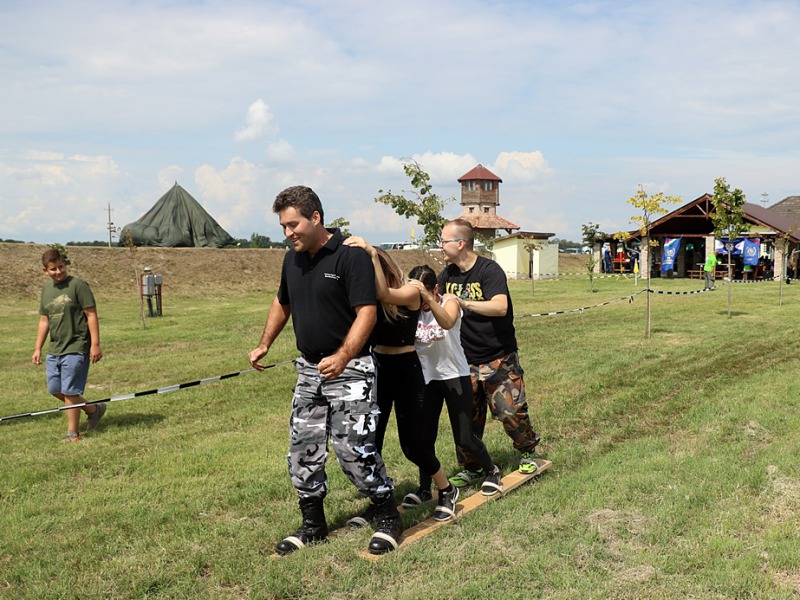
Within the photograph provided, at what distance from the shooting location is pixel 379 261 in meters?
4.12

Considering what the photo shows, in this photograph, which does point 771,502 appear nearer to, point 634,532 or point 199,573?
point 634,532

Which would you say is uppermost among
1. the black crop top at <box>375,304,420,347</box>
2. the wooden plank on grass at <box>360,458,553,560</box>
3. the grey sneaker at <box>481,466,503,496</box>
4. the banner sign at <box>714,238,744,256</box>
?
the banner sign at <box>714,238,744,256</box>

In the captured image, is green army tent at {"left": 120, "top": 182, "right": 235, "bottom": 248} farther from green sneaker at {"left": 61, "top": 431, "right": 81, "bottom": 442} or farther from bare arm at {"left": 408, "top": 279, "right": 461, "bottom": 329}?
bare arm at {"left": 408, "top": 279, "right": 461, "bottom": 329}

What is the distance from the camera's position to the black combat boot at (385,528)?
406 cm

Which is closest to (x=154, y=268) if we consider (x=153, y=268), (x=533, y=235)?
(x=153, y=268)

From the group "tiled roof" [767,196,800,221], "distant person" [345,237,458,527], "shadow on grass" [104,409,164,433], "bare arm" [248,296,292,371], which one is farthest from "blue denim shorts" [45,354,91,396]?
"tiled roof" [767,196,800,221]

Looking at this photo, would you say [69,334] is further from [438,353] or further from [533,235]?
[533,235]

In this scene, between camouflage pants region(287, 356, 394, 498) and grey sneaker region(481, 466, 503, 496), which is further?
grey sneaker region(481, 466, 503, 496)

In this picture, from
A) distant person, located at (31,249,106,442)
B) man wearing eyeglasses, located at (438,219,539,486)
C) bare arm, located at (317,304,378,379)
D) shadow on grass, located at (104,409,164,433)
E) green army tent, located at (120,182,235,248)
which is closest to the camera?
bare arm, located at (317,304,378,379)

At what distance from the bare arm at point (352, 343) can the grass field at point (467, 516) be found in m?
1.14

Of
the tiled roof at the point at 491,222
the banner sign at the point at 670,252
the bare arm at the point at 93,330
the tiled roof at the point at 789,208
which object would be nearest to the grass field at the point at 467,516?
the bare arm at the point at 93,330

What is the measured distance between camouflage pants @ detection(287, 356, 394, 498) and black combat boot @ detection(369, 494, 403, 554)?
108 mm

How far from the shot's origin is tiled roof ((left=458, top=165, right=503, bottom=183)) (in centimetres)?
5903

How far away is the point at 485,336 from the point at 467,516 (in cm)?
136
